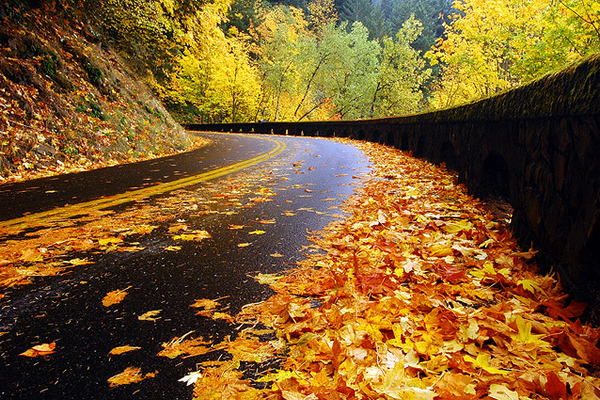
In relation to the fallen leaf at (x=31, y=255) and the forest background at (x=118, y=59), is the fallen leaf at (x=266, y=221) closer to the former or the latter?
the fallen leaf at (x=31, y=255)

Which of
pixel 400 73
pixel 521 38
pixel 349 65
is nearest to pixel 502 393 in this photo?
pixel 521 38

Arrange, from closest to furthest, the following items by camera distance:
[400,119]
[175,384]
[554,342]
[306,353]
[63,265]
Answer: [175,384] < [306,353] < [554,342] < [63,265] < [400,119]

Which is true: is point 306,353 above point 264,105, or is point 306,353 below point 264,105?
below

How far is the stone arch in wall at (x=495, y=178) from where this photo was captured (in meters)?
3.64

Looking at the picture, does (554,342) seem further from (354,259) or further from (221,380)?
(221,380)

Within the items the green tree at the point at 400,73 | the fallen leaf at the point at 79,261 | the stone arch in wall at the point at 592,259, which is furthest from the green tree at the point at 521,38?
the green tree at the point at 400,73

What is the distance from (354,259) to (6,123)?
6.91m

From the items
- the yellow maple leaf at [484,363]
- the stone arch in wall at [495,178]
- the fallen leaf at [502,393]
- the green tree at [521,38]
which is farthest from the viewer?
the green tree at [521,38]

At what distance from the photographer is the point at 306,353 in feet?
4.57

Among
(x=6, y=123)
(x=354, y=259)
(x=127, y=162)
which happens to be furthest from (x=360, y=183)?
(x=6, y=123)

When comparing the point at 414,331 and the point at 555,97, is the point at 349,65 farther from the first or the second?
the point at 414,331

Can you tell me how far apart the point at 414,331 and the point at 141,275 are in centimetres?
167

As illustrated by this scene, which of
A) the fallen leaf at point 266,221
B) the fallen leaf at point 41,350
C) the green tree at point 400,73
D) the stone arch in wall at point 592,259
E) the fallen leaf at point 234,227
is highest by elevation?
the green tree at point 400,73

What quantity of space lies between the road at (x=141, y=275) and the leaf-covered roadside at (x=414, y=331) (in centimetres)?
22
